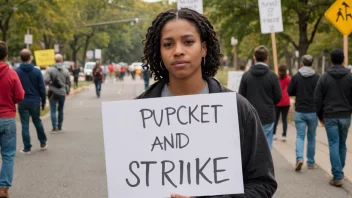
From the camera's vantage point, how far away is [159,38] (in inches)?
107

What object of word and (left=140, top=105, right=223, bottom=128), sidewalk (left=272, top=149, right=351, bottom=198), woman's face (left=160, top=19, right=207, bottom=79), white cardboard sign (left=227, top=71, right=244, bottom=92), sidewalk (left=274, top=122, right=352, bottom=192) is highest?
woman's face (left=160, top=19, right=207, bottom=79)

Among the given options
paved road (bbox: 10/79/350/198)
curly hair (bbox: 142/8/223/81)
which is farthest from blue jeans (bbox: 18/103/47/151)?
curly hair (bbox: 142/8/223/81)

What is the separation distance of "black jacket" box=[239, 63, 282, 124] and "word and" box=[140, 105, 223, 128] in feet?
18.6

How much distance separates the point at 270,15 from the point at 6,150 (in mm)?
8005

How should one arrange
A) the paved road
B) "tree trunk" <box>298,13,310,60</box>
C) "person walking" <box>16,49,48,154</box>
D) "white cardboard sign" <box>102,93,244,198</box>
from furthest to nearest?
"tree trunk" <box>298,13,310,60</box> < "person walking" <box>16,49,48,154</box> < the paved road < "white cardboard sign" <box>102,93,244,198</box>

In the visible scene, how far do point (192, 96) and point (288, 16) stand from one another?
16521mm

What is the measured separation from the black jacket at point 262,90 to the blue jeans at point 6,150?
3.33 m

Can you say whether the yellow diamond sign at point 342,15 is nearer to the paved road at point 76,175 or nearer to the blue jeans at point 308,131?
the blue jeans at point 308,131

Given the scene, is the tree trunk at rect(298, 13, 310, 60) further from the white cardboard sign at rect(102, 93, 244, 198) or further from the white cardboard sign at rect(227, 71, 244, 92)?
the white cardboard sign at rect(102, 93, 244, 198)

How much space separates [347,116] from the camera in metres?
7.66

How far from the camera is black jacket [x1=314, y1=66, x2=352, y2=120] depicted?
764 cm

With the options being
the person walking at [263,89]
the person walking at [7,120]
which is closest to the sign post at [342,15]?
the person walking at [263,89]

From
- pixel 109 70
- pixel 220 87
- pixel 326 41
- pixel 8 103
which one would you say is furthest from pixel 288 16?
pixel 109 70

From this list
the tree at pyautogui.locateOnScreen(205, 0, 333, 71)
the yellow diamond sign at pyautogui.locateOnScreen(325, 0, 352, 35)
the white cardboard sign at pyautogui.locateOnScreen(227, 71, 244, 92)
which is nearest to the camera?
the yellow diamond sign at pyautogui.locateOnScreen(325, 0, 352, 35)
